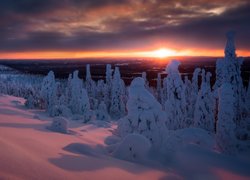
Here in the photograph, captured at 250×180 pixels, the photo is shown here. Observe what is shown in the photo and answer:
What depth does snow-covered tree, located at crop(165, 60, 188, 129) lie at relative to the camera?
78.7 ft

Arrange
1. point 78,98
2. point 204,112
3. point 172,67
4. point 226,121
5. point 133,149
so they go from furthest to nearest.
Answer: point 78,98 < point 204,112 < point 172,67 < point 226,121 < point 133,149

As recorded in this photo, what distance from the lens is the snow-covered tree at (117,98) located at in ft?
154

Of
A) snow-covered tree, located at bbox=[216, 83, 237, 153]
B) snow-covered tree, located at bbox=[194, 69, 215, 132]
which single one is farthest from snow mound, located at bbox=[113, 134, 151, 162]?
snow-covered tree, located at bbox=[194, 69, 215, 132]

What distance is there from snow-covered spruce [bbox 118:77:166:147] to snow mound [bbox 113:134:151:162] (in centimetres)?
213

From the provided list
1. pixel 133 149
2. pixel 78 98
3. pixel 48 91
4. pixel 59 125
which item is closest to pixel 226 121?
pixel 133 149

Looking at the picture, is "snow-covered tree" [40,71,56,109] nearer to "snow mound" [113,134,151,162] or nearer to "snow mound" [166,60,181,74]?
"snow mound" [166,60,181,74]

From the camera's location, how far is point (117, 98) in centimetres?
4862

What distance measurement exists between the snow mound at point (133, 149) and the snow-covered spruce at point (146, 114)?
2.13 meters

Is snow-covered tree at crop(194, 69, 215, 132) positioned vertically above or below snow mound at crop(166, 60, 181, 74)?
below

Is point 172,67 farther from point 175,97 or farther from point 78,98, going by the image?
point 78,98

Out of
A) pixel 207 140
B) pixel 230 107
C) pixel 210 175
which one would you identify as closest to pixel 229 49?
pixel 230 107

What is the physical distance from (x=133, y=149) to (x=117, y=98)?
3846 cm

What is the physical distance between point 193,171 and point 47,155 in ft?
19.9

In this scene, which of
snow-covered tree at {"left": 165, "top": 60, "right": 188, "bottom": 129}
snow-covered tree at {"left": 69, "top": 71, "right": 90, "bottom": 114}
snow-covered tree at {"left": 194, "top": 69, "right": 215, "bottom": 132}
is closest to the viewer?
snow-covered tree at {"left": 165, "top": 60, "right": 188, "bottom": 129}
